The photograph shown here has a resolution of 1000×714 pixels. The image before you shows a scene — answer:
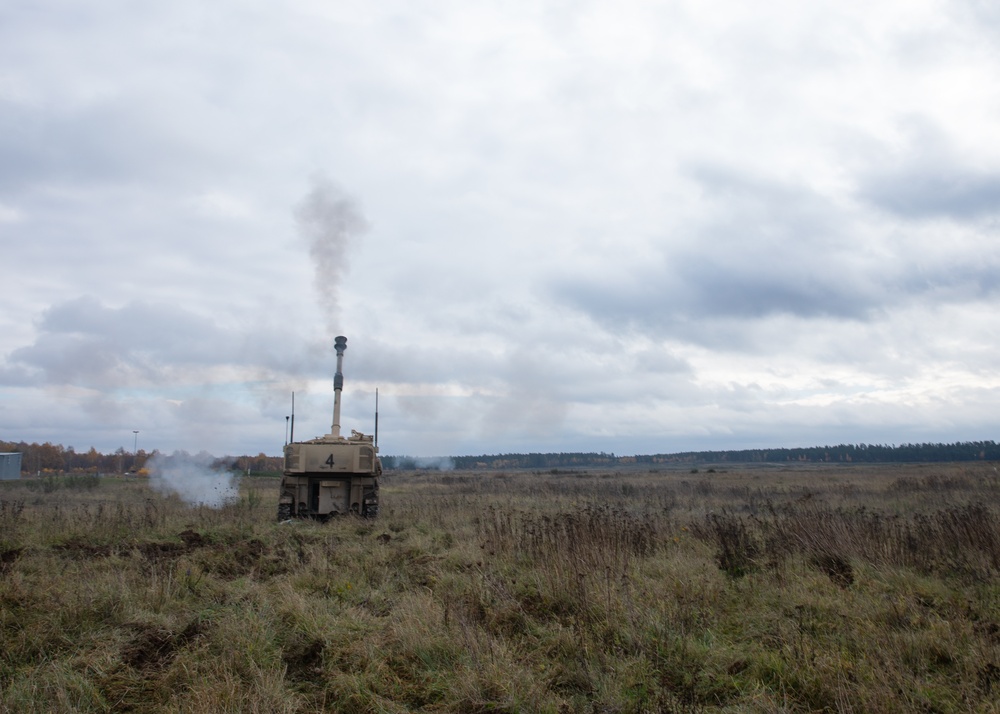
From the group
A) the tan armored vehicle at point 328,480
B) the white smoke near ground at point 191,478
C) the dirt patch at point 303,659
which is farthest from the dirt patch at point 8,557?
the white smoke near ground at point 191,478

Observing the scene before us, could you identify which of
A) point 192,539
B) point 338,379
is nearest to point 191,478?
point 338,379

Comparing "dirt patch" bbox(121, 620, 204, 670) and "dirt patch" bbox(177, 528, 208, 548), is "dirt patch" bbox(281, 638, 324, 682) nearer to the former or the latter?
"dirt patch" bbox(121, 620, 204, 670)

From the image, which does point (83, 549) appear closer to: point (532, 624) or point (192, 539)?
point (192, 539)

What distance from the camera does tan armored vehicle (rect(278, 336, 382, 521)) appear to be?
16.9 m

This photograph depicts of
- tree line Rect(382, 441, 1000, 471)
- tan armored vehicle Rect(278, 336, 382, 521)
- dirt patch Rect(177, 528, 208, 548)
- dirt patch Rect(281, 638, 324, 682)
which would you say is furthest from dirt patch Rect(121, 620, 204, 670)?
tree line Rect(382, 441, 1000, 471)

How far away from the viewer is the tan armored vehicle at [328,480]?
55.5 ft

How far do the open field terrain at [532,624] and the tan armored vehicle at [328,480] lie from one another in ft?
21.5

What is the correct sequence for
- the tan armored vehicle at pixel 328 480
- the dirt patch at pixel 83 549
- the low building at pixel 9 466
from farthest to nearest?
the low building at pixel 9 466 → the tan armored vehicle at pixel 328 480 → the dirt patch at pixel 83 549

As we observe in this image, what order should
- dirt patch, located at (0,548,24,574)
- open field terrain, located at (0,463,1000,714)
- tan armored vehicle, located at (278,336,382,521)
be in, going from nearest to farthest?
1. open field terrain, located at (0,463,1000,714)
2. dirt patch, located at (0,548,24,574)
3. tan armored vehicle, located at (278,336,382,521)

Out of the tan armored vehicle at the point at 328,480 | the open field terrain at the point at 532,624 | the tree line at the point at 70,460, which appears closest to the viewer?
the open field terrain at the point at 532,624

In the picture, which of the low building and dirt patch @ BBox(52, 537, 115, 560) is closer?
dirt patch @ BBox(52, 537, 115, 560)

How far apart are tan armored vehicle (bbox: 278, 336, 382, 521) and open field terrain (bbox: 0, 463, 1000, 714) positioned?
258 inches

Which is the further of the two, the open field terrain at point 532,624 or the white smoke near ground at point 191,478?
the white smoke near ground at point 191,478

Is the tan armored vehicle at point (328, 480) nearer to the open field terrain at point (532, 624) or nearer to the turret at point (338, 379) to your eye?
the turret at point (338, 379)
